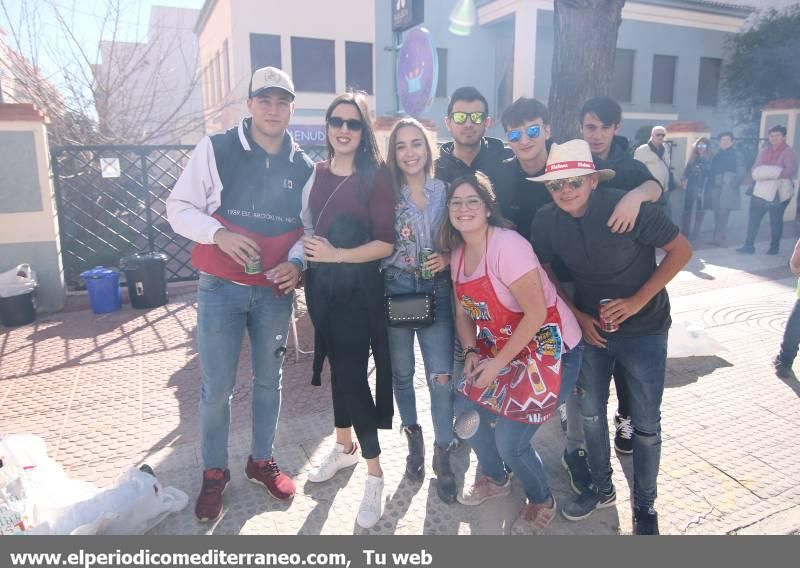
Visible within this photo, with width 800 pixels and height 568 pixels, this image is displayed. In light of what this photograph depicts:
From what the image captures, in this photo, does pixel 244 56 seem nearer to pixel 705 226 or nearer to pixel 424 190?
pixel 705 226

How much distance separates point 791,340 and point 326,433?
3.63 metres

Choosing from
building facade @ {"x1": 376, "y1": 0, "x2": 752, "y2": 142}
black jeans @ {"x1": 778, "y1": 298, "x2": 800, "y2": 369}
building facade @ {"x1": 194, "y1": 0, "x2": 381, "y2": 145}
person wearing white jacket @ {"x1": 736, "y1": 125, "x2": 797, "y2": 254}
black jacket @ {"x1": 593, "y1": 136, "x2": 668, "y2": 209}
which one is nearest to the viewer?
black jacket @ {"x1": 593, "y1": 136, "x2": 668, "y2": 209}

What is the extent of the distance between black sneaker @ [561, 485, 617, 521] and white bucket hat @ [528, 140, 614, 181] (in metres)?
1.60

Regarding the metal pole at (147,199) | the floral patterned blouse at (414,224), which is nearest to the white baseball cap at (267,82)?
the floral patterned blouse at (414,224)

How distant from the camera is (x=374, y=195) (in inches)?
105

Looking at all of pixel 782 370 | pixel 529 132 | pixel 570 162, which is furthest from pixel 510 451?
pixel 782 370

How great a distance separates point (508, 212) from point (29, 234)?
5874 millimetres

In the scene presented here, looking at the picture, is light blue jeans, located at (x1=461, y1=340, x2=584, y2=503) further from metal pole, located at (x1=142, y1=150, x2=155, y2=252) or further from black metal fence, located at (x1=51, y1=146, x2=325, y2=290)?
metal pole, located at (x1=142, y1=150, x2=155, y2=252)

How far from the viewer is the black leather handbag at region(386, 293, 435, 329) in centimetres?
272

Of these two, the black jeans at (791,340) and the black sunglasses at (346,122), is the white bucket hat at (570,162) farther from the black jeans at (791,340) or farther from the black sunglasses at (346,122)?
the black jeans at (791,340)

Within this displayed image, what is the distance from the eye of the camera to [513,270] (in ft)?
7.97

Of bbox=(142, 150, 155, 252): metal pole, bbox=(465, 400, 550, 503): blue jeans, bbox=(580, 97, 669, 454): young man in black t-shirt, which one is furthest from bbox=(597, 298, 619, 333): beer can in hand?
bbox=(142, 150, 155, 252): metal pole

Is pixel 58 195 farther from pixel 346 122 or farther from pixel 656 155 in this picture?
pixel 656 155
